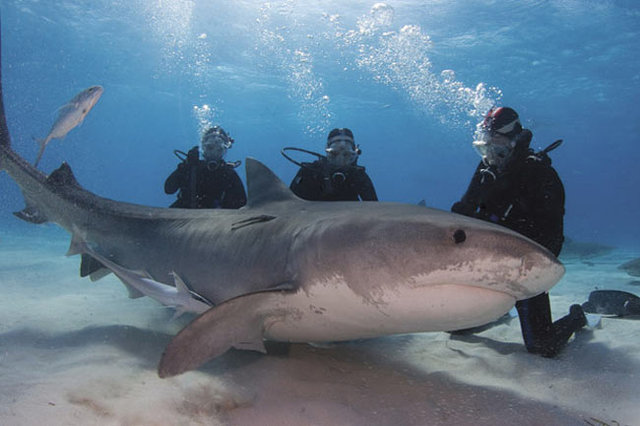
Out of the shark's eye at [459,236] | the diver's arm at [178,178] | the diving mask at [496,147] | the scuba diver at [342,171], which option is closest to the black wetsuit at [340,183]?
the scuba diver at [342,171]

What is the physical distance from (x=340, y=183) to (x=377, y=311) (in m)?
4.24

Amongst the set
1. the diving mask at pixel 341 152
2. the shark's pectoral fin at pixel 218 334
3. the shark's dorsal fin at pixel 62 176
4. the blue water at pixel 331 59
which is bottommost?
the shark's pectoral fin at pixel 218 334

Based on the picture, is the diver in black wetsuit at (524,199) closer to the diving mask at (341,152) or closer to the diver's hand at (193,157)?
the diving mask at (341,152)

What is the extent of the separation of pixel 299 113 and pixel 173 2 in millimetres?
29899

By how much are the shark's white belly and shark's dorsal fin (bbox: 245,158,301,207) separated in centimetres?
148

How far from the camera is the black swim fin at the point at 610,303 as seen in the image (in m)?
4.69

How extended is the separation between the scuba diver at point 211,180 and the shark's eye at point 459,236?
6.23 m

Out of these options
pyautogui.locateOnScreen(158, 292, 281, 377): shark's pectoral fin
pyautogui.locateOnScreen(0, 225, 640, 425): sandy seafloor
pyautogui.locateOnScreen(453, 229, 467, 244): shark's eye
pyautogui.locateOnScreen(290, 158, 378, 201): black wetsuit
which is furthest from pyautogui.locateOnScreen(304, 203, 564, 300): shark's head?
pyautogui.locateOnScreen(290, 158, 378, 201): black wetsuit

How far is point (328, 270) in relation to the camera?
2361 mm

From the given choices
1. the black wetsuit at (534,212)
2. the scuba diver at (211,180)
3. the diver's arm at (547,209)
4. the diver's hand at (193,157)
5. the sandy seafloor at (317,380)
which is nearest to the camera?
the sandy seafloor at (317,380)

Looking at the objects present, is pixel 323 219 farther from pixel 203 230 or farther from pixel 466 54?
pixel 466 54

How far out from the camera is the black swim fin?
4689 millimetres

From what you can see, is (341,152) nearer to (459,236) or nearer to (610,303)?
(610,303)

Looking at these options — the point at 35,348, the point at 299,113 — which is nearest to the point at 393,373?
the point at 35,348
